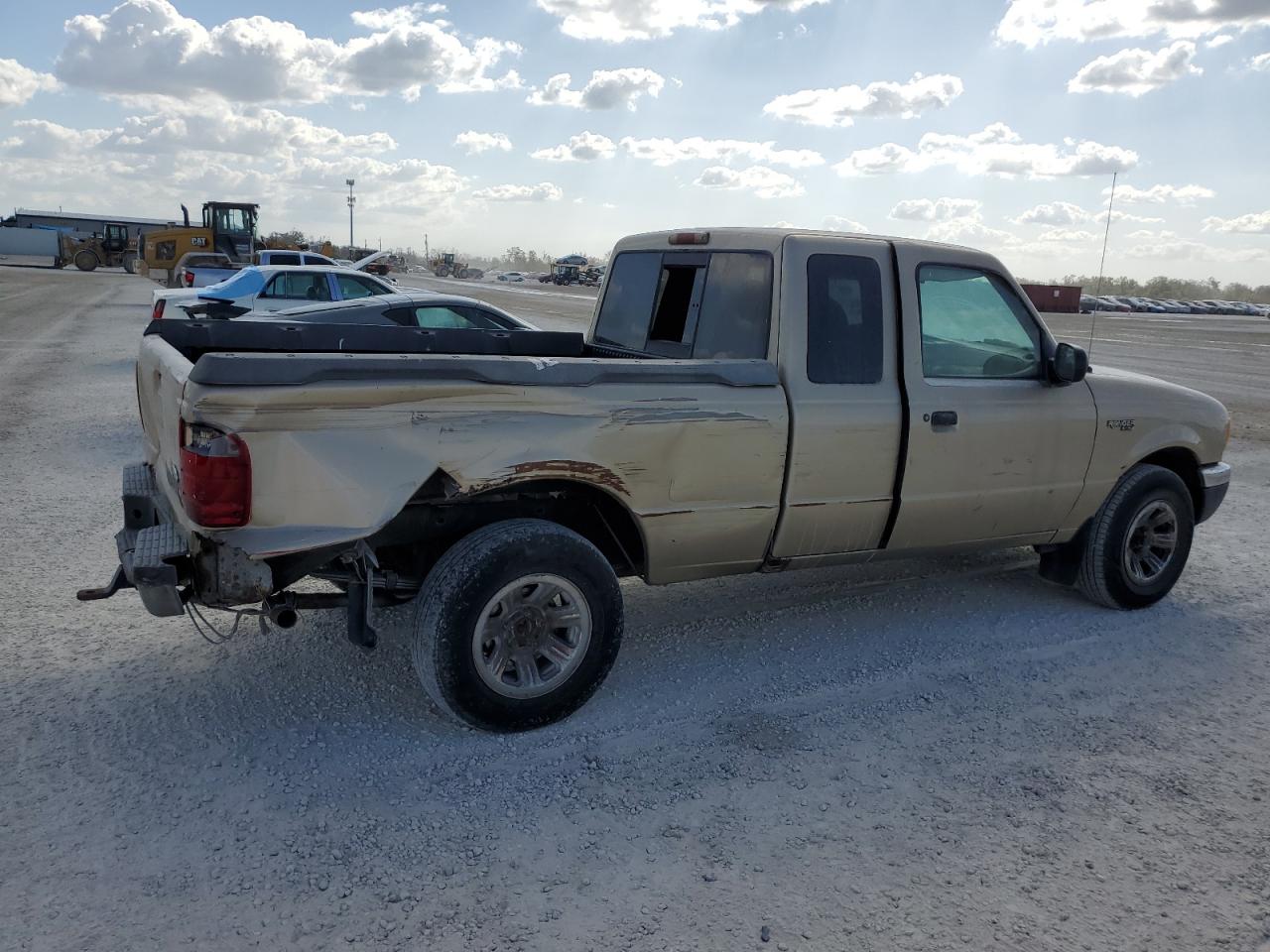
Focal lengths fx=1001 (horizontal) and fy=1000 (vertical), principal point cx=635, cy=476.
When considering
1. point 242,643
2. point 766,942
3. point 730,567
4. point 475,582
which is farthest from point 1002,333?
point 242,643

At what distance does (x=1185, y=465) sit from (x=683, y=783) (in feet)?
13.1

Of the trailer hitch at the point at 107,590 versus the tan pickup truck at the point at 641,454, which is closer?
the tan pickup truck at the point at 641,454

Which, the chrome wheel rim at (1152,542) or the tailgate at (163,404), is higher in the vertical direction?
the tailgate at (163,404)

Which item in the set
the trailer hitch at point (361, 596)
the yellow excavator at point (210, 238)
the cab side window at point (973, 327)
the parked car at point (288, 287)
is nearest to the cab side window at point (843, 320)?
the cab side window at point (973, 327)

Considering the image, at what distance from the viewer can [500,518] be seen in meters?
4.20

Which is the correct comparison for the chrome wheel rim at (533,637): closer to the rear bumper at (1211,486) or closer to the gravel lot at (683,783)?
the gravel lot at (683,783)

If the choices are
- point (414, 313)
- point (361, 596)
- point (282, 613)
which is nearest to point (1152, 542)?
point (361, 596)

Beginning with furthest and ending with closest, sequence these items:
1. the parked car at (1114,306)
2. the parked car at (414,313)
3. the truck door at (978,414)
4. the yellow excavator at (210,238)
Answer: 1. the parked car at (1114,306)
2. the yellow excavator at (210,238)
3. the parked car at (414,313)
4. the truck door at (978,414)

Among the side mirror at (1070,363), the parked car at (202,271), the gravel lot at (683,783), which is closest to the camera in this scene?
the gravel lot at (683,783)

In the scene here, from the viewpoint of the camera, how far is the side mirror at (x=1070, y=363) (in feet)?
16.4

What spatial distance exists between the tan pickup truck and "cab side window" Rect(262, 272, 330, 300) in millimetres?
11775

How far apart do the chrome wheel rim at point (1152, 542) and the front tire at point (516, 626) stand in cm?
329

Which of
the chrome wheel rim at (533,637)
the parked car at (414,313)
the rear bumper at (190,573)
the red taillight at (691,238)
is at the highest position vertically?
the red taillight at (691,238)

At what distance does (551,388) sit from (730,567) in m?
1.29
